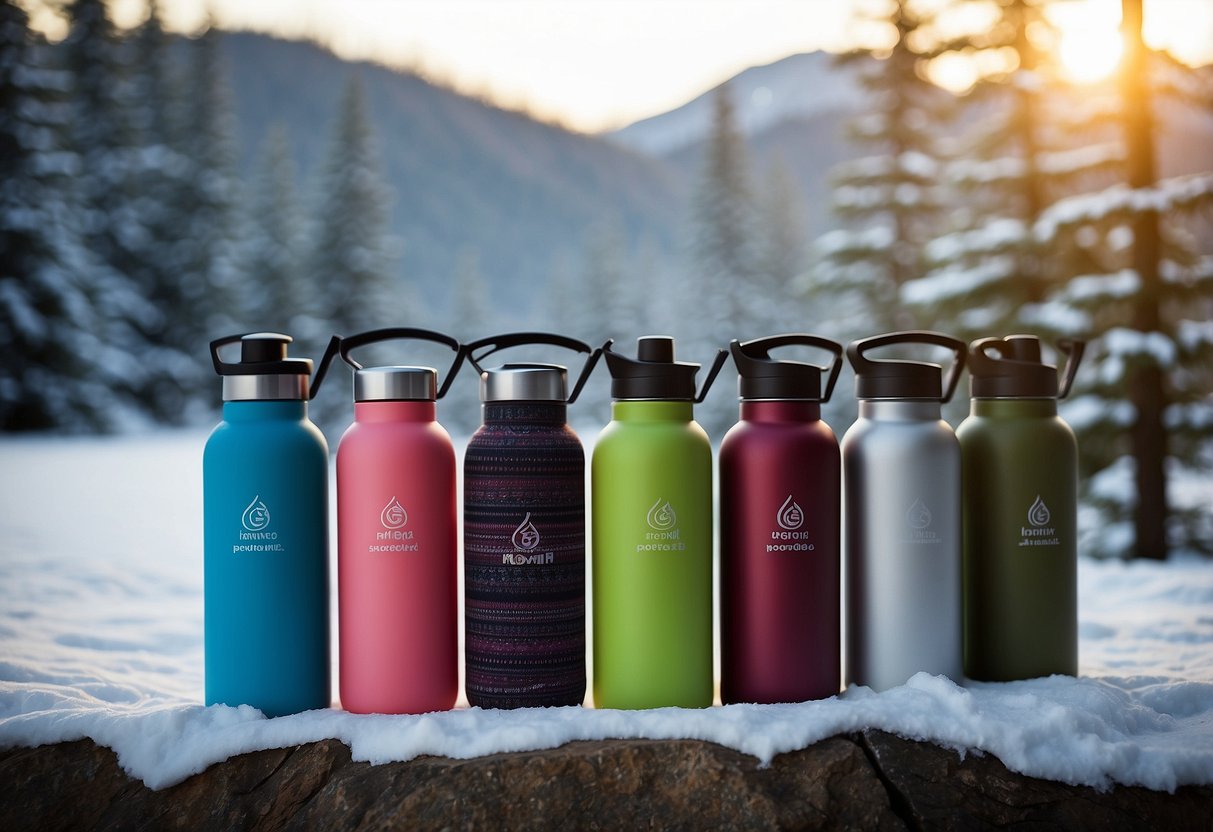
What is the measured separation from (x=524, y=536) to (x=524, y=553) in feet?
0.12

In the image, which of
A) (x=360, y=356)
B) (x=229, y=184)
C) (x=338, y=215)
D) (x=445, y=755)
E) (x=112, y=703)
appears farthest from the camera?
(x=229, y=184)

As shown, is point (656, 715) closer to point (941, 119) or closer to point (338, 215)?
point (941, 119)

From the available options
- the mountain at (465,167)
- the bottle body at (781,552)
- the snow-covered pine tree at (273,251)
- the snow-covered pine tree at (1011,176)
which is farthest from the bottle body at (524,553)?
the mountain at (465,167)

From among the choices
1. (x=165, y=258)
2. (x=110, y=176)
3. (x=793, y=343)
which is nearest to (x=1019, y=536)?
(x=793, y=343)

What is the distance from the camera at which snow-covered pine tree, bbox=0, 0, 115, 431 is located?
17625mm

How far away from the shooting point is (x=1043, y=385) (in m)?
2.50

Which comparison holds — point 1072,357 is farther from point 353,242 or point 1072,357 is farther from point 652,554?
point 353,242

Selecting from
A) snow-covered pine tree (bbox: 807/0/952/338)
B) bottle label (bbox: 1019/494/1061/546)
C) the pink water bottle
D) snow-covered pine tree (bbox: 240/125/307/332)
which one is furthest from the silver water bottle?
snow-covered pine tree (bbox: 240/125/307/332)

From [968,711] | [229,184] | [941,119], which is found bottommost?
[968,711]

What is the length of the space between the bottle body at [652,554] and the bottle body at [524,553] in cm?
6

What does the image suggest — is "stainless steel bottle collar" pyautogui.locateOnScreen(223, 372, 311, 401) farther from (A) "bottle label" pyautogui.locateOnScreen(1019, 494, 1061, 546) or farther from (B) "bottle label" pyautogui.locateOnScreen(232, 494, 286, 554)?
(A) "bottle label" pyautogui.locateOnScreen(1019, 494, 1061, 546)

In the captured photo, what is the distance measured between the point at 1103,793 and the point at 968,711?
1.01ft

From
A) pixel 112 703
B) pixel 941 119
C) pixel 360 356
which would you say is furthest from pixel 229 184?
pixel 112 703

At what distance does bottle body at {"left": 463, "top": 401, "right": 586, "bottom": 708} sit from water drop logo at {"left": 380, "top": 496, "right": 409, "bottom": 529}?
0.14 metres
